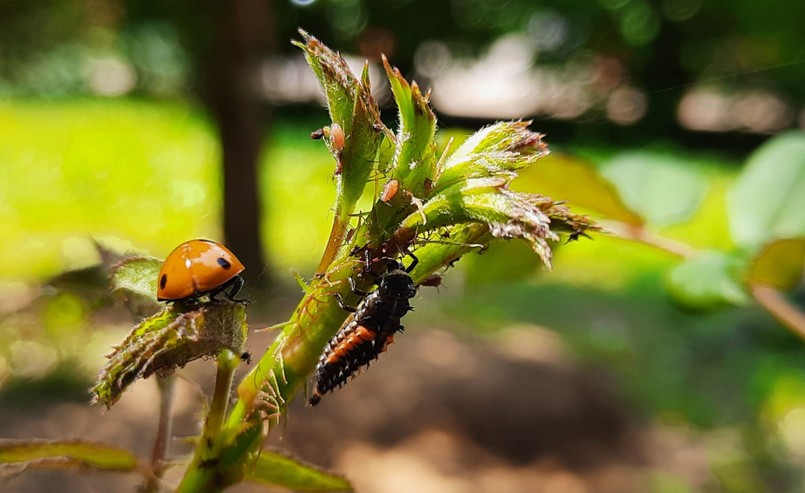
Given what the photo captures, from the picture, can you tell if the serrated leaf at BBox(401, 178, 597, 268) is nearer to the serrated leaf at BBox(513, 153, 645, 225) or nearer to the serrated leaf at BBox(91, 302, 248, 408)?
the serrated leaf at BBox(91, 302, 248, 408)

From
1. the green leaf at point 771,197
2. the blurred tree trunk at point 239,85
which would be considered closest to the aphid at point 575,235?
the green leaf at point 771,197

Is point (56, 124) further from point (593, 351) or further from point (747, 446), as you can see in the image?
point (747, 446)

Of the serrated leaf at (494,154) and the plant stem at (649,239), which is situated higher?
the plant stem at (649,239)

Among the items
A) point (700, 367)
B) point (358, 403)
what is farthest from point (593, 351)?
point (358, 403)

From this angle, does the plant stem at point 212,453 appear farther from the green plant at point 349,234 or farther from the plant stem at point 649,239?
the plant stem at point 649,239

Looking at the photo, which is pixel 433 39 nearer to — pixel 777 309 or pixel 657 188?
pixel 657 188

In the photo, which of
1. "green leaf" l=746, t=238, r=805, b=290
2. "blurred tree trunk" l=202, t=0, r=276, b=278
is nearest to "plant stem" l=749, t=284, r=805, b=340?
"green leaf" l=746, t=238, r=805, b=290
